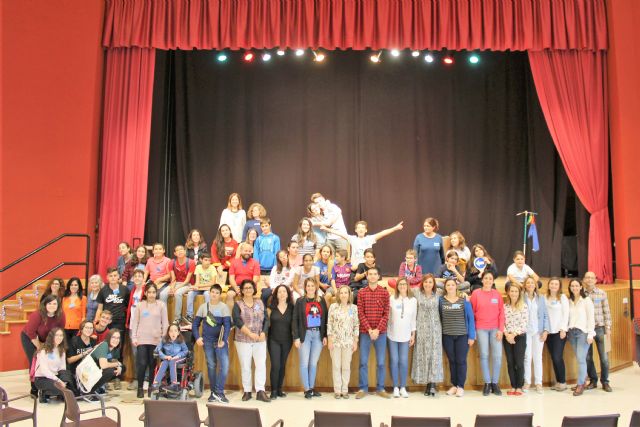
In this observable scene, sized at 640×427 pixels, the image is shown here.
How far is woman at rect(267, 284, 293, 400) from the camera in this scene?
873 cm

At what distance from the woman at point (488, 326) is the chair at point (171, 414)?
4.58 meters

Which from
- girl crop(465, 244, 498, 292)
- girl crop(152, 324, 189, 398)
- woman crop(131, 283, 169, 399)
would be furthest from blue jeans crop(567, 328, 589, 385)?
woman crop(131, 283, 169, 399)

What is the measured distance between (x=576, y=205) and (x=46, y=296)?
29.1ft

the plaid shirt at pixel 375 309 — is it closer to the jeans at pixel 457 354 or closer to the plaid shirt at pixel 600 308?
the jeans at pixel 457 354

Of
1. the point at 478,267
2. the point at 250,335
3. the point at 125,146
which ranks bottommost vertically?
the point at 250,335

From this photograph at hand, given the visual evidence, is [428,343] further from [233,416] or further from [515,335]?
[233,416]

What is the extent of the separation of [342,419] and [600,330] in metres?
5.41

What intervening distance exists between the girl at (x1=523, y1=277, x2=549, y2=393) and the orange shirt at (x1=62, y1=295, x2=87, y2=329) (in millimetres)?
5894

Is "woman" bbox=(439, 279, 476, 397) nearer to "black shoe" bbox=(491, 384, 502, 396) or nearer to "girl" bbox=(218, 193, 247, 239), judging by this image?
"black shoe" bbox=(491, 384, 502, 396)

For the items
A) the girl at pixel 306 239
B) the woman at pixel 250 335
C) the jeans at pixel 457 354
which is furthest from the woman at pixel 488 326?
the woman at pixel 250 335

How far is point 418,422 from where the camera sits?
199 inches

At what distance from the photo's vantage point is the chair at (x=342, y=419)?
5211 mm

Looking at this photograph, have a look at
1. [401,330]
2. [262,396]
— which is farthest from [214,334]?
[401,330]

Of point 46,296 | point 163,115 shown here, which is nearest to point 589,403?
point 46,296
